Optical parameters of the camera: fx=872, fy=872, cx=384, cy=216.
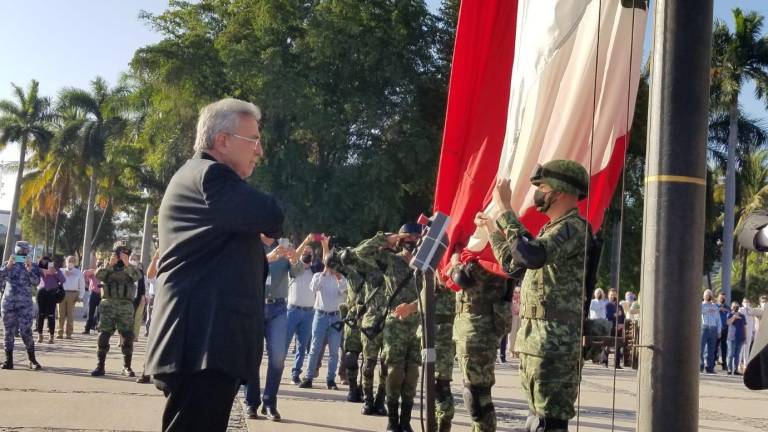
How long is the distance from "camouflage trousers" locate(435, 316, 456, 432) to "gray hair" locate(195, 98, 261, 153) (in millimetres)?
4025

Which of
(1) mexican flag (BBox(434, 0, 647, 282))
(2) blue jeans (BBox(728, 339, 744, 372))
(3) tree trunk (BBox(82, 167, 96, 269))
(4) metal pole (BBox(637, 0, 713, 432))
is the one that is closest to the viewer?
(4) metal pole (BBox(637, 0, 713, 432))

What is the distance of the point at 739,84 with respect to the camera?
120 feet

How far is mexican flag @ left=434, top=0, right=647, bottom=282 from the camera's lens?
18.9 feet

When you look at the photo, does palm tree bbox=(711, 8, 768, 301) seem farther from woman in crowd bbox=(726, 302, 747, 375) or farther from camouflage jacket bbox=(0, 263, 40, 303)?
camouflage jacket bbox=(0, 263, 40, 303)

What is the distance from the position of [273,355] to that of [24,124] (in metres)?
55.6

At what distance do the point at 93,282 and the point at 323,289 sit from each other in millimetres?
12252

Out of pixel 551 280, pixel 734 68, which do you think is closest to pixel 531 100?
pixel 551 280

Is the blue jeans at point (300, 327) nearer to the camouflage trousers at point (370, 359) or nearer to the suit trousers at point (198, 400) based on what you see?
the camouflage trousers at point (370, 359)

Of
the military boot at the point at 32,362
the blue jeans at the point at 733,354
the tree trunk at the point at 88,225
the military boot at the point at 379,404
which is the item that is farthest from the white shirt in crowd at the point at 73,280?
the tree trunk at the point at 88,225

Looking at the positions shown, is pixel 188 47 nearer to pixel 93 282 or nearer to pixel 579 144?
pixel 93 282

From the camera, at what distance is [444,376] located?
739 centimetres

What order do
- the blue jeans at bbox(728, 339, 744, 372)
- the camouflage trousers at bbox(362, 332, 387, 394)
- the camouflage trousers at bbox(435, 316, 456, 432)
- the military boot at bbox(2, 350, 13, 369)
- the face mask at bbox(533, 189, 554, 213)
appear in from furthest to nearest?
1. the blue jeans at bbox(728, 339, 744, 372)
2. the military boot at bbox(2, 350, 13, 369)
3. the camouflage trousers at bbox(362, 332, 387, 394)
4. the camouflage trousers at bbox(435, 316, 456, 432)
5. the face mask at bbox(533, 189, 554, 213)

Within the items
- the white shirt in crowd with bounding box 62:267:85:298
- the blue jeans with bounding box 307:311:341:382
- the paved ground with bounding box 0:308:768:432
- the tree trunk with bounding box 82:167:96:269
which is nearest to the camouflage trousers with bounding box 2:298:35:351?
the paved ground with bounding box 0:308:768:432

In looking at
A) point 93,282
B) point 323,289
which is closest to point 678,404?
point 323,289
